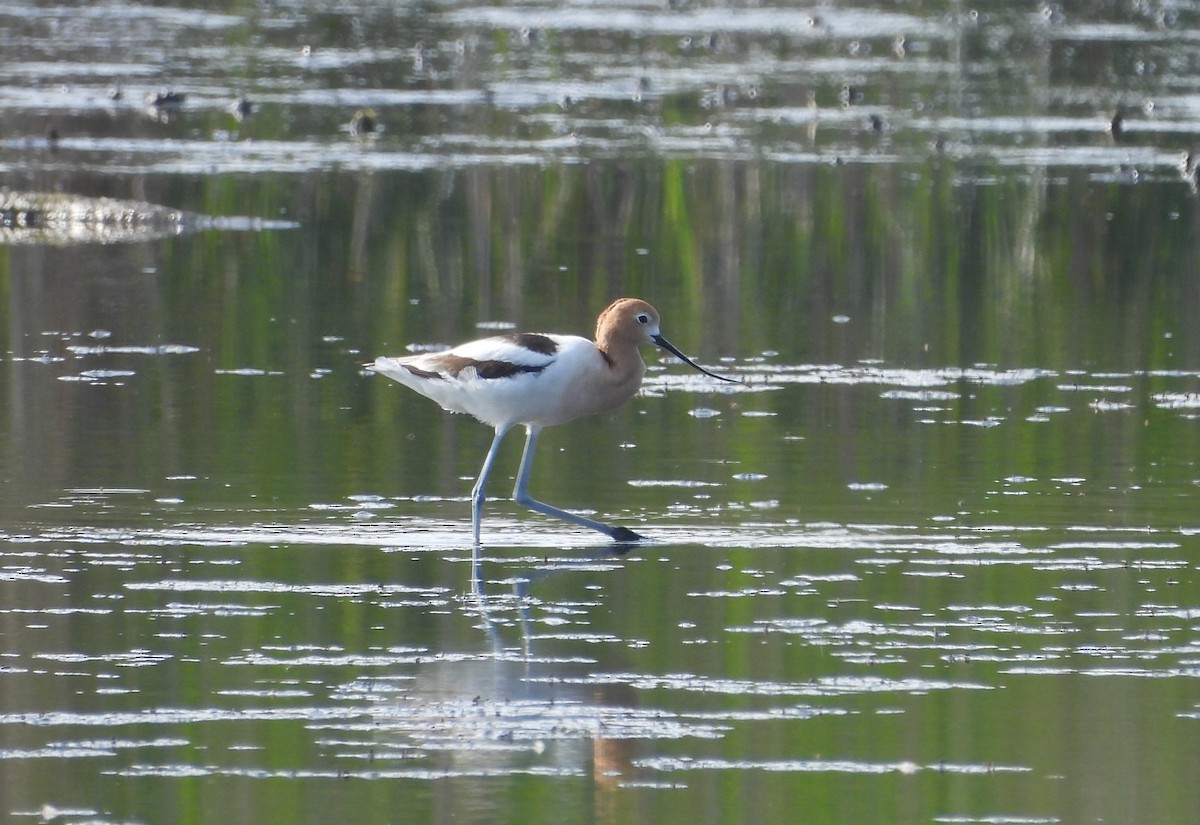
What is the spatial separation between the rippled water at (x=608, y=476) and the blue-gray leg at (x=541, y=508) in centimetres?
9

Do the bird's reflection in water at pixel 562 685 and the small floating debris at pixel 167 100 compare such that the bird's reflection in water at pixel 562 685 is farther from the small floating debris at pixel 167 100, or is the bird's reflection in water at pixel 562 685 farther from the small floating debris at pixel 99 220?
the small floating debris at pixel 167 100

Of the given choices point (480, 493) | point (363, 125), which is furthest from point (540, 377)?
point (363, 125)

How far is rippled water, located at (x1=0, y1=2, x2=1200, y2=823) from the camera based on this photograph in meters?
7.27

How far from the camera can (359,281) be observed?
17562 millimetres

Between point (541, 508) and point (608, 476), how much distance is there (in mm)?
1230

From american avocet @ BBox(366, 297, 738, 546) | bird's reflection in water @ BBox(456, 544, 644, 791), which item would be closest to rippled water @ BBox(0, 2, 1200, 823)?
bird's reflection in water @ BBox(456, 544, 644, 791)

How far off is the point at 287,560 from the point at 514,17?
2978cm

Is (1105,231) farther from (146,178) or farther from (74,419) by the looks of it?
(74,419)

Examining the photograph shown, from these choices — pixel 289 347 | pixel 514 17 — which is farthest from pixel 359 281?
pixel 514 17

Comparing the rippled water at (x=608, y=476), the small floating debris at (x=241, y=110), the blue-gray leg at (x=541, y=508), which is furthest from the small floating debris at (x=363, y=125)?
the blue-gray leg at (x=541, y=508)

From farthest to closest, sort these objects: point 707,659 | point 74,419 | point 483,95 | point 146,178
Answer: point 483,95 → point 146,178 → point 74,419 → point 707,659

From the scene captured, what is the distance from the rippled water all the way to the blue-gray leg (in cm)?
9

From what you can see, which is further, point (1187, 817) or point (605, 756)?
point (605, 756)

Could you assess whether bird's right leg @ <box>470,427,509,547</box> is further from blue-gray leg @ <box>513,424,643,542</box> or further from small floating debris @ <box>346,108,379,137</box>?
small floating debris @ <box>346,108,379,137</box>
